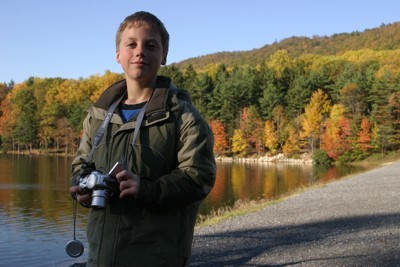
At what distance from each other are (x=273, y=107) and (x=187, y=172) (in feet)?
219

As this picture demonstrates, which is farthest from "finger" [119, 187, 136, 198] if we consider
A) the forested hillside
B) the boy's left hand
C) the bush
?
the forested hillside

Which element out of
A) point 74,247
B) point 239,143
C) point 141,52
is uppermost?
point 141,52

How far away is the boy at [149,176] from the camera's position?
2.09 metres

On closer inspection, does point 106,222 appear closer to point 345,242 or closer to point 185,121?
point 185,121

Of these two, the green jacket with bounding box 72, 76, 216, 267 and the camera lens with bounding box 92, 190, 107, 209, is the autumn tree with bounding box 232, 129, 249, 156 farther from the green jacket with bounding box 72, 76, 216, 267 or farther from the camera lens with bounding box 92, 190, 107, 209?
the camera lens with bounding box 92, 190, 107, 209

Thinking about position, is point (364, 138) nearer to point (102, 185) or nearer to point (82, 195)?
point (82, 195)

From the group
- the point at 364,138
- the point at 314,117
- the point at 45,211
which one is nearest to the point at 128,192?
the point at 45,211

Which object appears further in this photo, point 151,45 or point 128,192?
point 151,45

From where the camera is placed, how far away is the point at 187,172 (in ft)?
6.93

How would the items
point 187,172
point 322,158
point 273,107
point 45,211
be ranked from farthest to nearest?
point 273,107 < point 322,158 < point 45,211 < point 187,172

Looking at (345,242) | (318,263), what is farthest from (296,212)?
(318,263)

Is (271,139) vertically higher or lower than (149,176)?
lower

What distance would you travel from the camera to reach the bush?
174 ft

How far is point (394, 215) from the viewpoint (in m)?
13.0
